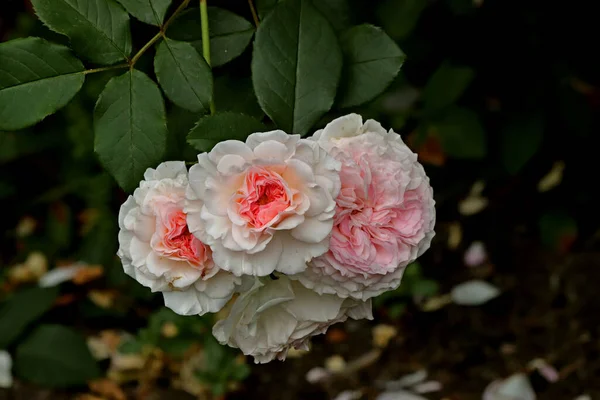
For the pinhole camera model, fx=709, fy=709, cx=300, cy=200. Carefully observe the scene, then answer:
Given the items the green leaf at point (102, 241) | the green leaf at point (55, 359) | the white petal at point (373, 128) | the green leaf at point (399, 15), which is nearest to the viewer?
the white petal at point (373, 128)

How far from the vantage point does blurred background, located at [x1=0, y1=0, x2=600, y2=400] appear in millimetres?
1633

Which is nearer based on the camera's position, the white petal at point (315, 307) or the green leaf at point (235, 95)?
the white petal at point (315, 307)

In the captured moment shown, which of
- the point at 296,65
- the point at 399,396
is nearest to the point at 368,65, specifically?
the point at 296,65

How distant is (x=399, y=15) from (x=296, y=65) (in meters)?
0.63

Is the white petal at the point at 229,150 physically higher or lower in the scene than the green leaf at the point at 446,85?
higher

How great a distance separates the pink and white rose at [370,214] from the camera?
2.17 ft

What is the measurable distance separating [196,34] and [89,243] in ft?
→ 4.26

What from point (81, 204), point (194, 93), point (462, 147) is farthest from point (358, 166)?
point (81, 204)

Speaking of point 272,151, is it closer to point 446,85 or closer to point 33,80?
point 33,80

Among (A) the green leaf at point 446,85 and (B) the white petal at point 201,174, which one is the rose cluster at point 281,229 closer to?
(B) the white petal at point 201,174

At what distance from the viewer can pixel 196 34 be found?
0.89m

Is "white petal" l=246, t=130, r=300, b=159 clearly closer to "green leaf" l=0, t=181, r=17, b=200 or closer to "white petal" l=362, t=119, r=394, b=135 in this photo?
"white petal" l=362, t=119, r=394, b=135

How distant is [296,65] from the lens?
812mm

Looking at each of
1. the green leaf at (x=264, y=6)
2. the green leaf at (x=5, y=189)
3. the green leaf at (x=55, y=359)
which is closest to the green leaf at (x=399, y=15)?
the green leaf at (x=264, y=6)
